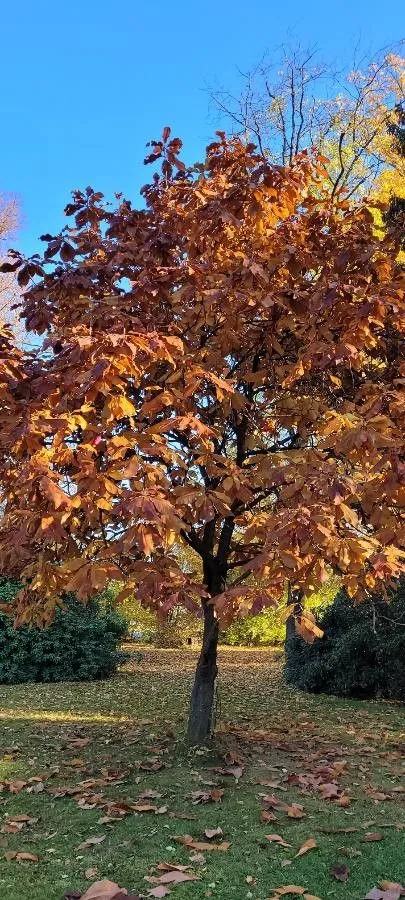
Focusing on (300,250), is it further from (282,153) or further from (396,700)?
(282,153)

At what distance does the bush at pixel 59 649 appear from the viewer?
9.59 meters

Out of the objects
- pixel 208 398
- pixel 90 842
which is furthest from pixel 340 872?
pixel 208 398

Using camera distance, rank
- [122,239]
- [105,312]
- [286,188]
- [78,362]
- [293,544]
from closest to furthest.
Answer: [293,544] < [78,362] < [105,312] < [286,188] < [122,239]

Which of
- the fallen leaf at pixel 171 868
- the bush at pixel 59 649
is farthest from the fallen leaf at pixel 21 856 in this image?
the bush at pixel 59 649

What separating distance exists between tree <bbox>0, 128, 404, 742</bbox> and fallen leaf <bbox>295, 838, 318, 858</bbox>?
1.12 metres

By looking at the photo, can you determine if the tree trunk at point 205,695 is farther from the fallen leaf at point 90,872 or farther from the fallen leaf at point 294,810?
the fallen leaf at point 90,872

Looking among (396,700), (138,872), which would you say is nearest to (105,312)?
(138,872)

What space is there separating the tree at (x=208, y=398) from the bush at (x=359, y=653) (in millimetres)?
4059

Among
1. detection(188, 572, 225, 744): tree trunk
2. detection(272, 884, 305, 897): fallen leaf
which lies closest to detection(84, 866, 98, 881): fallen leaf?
detection(272, 884, 305, 897): fallen leaf

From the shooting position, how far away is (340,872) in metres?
2.91

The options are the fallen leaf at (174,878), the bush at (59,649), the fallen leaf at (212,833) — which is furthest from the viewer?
the bush at (59,649)

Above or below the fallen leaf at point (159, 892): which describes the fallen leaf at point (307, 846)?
above

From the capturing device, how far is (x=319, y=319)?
11.6 ft

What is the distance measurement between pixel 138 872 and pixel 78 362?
2317 mm
